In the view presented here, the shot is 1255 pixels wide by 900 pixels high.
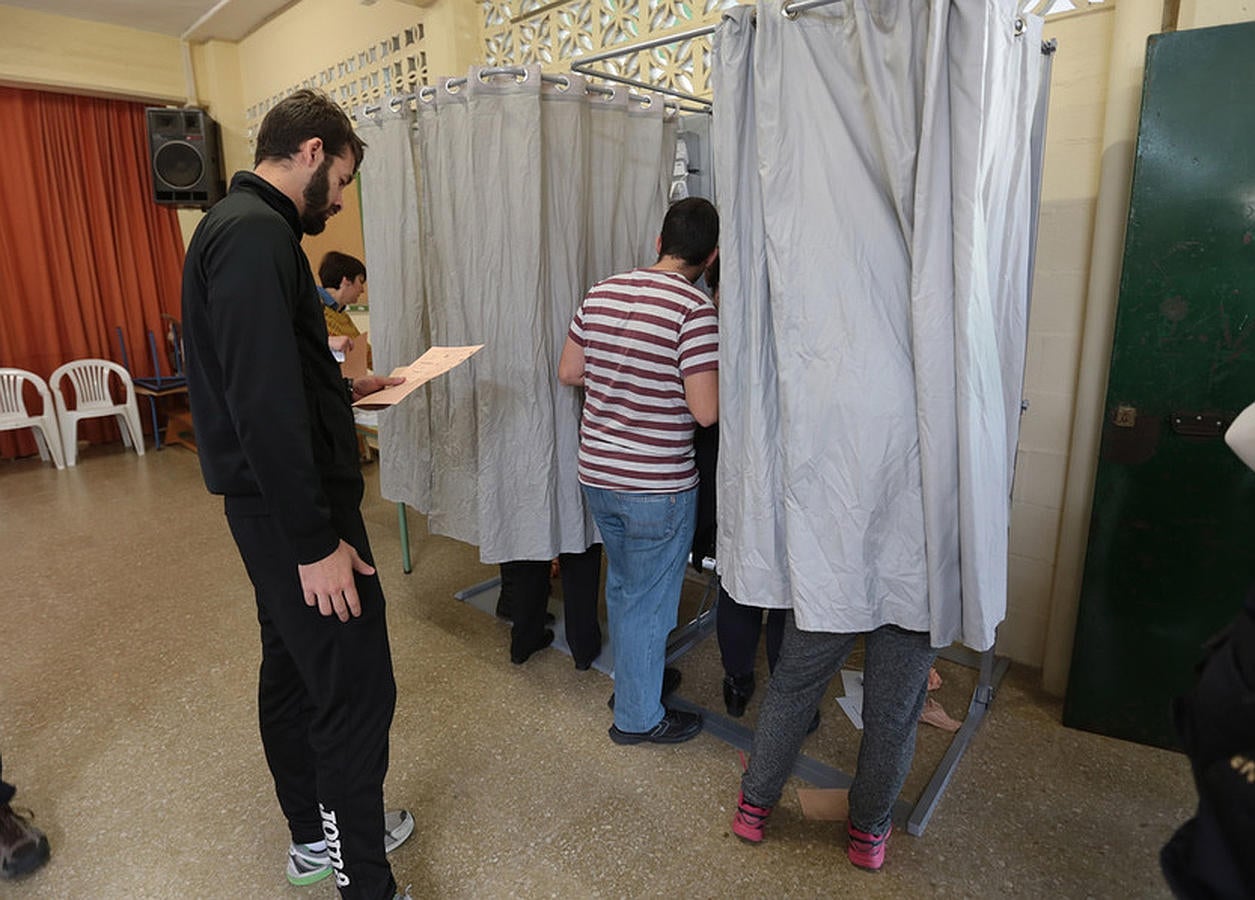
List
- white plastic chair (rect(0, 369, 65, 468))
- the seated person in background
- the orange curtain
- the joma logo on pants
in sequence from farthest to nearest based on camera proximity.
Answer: the orange curtain, white plastic chair (rect(0, 369, 65, 468)), the seated person in background, the joma logo on pants

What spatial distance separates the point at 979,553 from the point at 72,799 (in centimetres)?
222

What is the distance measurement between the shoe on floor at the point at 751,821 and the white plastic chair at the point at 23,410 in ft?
17.5

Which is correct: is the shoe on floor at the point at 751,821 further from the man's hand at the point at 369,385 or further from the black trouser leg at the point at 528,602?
the man's hand at the point at 369,385

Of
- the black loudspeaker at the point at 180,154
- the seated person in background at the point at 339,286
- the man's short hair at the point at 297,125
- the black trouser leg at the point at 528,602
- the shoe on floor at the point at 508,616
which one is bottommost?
the shoe on floor at the point at 508,616

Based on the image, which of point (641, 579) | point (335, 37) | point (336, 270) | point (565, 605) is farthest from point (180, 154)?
point (641, 579)

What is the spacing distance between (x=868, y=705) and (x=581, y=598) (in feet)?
3.44

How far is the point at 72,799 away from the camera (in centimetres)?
182

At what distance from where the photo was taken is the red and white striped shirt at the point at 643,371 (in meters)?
1.67

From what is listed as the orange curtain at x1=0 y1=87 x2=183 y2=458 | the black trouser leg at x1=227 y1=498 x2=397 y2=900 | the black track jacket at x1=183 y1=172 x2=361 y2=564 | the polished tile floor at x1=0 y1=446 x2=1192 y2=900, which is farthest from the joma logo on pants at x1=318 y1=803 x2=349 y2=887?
the orange curtain at x1=0 y1=87 x2=183 y2=458

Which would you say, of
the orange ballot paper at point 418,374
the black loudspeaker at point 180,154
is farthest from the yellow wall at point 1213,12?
the black loudspeaker at point 180,154

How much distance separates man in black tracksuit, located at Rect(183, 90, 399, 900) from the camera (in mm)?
1060

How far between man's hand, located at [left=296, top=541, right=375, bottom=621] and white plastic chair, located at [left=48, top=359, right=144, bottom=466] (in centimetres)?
511

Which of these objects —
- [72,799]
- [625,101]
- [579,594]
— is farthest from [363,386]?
→ [72,799]

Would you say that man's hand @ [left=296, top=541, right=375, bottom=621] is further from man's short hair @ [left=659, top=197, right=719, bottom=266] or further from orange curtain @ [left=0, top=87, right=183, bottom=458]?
orange curtain @ [left=0, top=87, right=183, bottom=458]
